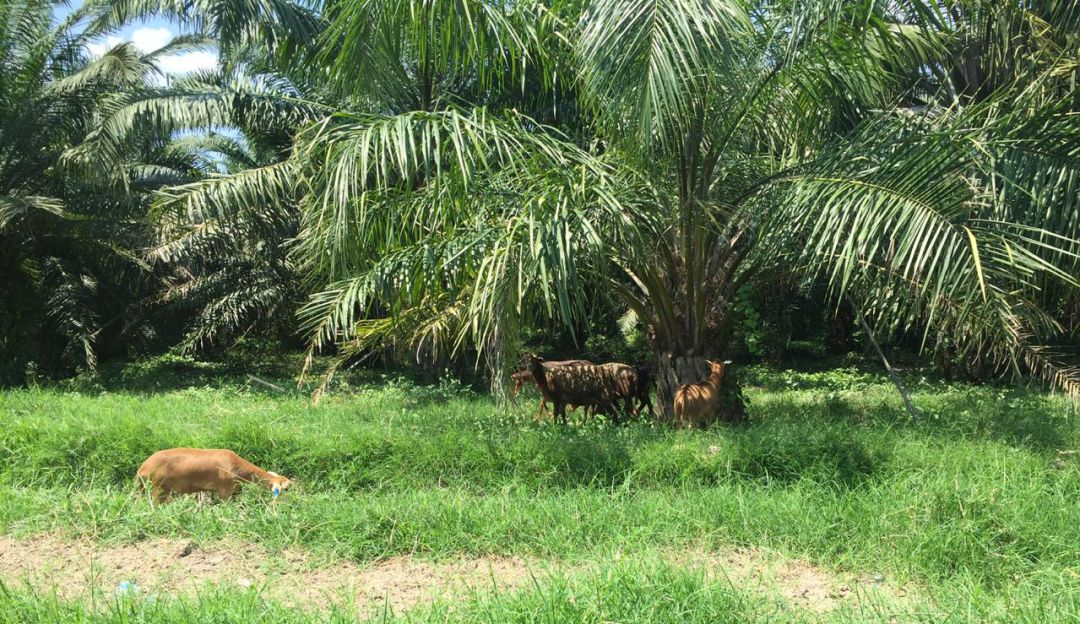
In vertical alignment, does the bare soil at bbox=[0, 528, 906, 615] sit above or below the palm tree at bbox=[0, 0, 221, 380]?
below

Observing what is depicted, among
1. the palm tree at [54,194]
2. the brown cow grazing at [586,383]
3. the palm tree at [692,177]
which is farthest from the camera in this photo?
the palm tree at [54,194]

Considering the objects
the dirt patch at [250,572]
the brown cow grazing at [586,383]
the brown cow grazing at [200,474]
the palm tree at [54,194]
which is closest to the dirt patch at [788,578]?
the dirt patch at [250,572]

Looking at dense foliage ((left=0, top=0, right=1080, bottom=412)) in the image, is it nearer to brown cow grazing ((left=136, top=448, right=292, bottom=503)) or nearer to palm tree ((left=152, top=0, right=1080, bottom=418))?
palm tree ((left=152, top=0, right=1080, bottom=418))

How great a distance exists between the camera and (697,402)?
6613mm

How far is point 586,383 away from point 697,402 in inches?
56.9

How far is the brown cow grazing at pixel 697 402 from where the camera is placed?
21.7 feet

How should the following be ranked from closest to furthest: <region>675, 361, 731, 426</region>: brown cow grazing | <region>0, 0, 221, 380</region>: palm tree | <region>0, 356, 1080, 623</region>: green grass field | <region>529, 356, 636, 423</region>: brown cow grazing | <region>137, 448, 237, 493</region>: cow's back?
<region>0, 356, 1080, 623</region>: green grass field, <region>137, 448, 237, 493</region>: cow's back, <region>675, 361, 731, 426</region>: brown cow grazing, <region>529, 356, 636, 423</region>: brown cow grazing, <region>0, 0, 221, 380</region>: palm tree

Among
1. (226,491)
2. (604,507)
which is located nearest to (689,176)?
(604,507)

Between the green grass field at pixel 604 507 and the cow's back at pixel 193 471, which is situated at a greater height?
the cow's back at pixel 193 471

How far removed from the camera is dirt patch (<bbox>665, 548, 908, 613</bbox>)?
146 inches

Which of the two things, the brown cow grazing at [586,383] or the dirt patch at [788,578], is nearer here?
the dirt patch at [788,578]

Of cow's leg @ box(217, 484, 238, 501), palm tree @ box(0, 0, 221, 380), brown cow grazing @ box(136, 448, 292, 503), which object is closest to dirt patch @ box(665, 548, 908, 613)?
brown cow grazing @ box(136, 448, 292, 503)

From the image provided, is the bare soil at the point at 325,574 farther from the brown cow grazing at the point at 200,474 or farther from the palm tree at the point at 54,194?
the palm tree at the point at 54,194

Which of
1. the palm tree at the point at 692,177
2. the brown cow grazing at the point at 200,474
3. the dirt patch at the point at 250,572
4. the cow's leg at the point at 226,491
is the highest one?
the palm tree at the point at 692,177
